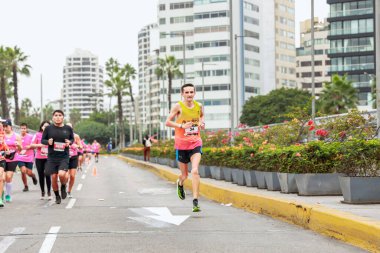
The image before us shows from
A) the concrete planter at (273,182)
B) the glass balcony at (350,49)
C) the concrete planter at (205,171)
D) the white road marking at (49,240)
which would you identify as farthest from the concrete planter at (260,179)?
the glass balcony at (350,49)

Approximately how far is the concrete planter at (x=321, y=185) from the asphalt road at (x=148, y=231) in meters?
1.35

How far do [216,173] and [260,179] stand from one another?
569 centimetres

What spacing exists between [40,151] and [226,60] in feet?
346

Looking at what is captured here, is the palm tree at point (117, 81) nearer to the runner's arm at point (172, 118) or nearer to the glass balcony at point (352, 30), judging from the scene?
the glass balcony at point (352, 30)

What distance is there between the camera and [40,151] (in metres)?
15.7

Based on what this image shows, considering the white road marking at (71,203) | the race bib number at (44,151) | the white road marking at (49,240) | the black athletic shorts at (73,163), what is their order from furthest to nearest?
the race bib number at (44,151)
the black athletic shorts at (73,163)
the white road marking at (71,203)
the white road marking at (49,240)

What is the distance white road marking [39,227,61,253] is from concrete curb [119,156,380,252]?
131 inches

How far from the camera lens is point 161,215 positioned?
1095 cm

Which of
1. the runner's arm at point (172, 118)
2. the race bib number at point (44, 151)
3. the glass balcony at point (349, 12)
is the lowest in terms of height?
the race bib number at point (44, 151)

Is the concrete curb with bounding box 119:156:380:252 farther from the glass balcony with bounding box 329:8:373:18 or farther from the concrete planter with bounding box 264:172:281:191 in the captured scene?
the glass balcony with bounding box 329:8:373:18

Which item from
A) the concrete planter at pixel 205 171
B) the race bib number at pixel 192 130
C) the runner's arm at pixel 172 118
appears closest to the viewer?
the runner's arm at pixel 172 118

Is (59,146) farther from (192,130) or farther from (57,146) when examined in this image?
(192,130)

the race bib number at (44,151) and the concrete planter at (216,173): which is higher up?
the race bib number at (44,151)

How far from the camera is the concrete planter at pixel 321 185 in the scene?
1199 centimetres
